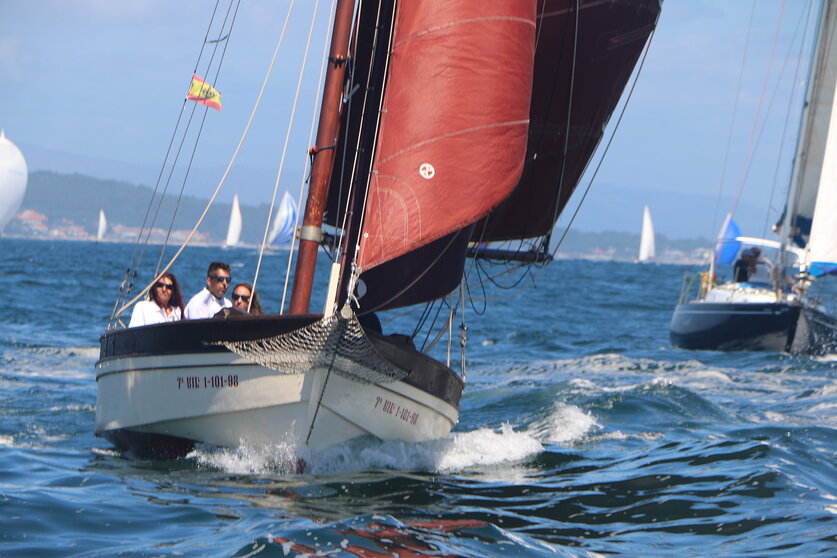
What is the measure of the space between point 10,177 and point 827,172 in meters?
87.6

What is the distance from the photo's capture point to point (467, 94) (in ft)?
30.0

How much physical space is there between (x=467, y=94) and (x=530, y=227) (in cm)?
398

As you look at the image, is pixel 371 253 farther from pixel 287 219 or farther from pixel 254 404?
pixel 287 219

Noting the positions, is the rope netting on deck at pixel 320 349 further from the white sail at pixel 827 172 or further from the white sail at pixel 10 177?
the white sail at pixel 10 177

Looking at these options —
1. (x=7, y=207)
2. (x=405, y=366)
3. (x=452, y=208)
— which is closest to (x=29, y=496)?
(x=405, y=366)

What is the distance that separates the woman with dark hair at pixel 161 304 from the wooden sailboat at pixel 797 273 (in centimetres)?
1546

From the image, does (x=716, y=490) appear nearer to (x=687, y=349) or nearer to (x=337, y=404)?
(x=337, y=404)

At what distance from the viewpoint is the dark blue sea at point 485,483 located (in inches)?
305

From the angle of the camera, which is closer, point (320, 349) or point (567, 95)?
point (320, 349)

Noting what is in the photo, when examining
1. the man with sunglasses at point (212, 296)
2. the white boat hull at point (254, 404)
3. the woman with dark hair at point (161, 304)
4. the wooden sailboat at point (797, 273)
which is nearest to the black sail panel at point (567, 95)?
A: the man with sunglasses at point (212, 296)

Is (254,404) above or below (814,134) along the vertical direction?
below

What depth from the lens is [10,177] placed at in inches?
3996

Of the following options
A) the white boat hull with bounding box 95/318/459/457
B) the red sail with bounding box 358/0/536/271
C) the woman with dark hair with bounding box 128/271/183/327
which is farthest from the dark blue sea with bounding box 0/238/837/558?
the red sail with bounding box 358/0/536/271

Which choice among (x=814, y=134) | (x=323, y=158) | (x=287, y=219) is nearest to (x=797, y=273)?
(x=814, y=134)
